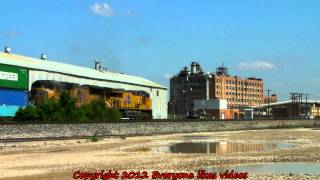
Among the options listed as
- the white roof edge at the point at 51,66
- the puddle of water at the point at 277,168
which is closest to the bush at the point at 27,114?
the white roof edge at the point at 51,66

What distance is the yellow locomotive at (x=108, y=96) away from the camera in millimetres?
73694

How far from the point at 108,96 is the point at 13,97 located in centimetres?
2284

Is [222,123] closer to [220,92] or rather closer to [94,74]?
[94,74]

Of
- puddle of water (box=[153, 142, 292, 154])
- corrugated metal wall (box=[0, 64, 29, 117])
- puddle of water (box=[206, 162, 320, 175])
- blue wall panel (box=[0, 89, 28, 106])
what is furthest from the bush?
puddle of water (box=[206, 162, 320, 175])

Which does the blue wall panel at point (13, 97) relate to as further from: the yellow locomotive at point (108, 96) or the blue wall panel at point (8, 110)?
the yellow locomotive at point (108, 96)

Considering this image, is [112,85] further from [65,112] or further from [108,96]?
[65,112]

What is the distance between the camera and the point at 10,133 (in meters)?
50.8

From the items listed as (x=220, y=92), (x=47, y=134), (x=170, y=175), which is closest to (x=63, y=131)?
(x=47, y=134)

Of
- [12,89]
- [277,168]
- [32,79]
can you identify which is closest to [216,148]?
[277,168]

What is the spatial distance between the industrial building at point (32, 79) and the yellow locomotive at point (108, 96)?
1049 mm

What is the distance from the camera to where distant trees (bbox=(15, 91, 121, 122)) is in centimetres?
6266

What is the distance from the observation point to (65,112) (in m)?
68.7

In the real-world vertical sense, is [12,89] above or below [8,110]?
above

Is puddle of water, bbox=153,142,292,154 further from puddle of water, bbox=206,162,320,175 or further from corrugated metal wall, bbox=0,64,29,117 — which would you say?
corrugated metal wall, bbox=0,64,29,117
